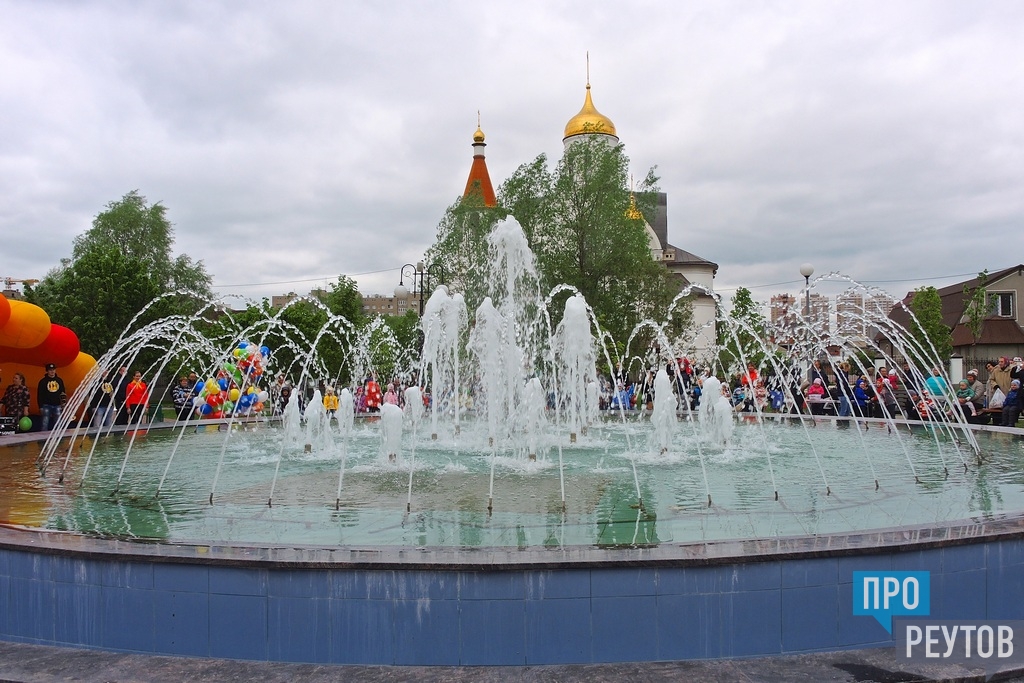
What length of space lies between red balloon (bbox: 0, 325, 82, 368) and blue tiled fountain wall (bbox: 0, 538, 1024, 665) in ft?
45.7

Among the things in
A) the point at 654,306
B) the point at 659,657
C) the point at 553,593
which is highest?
the point at 654,306

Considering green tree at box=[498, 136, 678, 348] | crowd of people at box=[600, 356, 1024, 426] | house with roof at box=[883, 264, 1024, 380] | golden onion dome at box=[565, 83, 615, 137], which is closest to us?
crowd of people at box=[600, 356, 1024, 426]

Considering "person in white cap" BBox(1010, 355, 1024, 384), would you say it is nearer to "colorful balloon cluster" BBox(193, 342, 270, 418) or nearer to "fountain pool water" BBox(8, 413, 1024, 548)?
"fountain pool water" BBox(8, 413, 1024, 548)

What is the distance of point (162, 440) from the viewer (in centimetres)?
1310

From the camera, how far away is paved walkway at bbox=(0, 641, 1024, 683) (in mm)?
3910

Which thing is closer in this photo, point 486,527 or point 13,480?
point 486,527

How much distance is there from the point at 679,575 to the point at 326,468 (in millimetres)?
6498

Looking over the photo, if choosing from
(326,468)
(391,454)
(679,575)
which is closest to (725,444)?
(391,454)

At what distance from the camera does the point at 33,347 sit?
15922mm

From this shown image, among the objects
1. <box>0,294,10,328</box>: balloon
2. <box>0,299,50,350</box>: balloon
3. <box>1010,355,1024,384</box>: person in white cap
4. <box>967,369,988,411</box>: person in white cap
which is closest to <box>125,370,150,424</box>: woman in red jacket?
<box>0,299,50,350</box>: balloon

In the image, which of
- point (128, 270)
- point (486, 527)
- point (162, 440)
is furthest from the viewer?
point (128, 270)

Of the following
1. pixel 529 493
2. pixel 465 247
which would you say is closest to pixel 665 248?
pixel 465 247

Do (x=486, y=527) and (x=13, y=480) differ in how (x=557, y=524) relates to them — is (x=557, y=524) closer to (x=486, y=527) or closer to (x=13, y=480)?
(x=486, y=527)

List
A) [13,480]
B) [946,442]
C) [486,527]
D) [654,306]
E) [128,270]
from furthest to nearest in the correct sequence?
[654,306], [128,270], [946,442], [13,480], [486,527]
